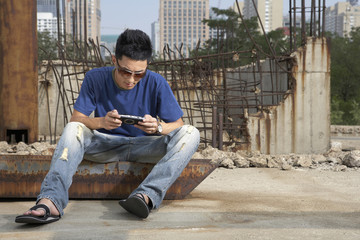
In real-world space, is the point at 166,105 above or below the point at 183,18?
below

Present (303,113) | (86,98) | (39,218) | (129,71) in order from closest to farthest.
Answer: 1. (39,218)
2. (129,71)
3. (86,98)
4. (303,113)

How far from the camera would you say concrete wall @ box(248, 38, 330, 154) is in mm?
7902

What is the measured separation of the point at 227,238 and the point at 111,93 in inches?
54.7

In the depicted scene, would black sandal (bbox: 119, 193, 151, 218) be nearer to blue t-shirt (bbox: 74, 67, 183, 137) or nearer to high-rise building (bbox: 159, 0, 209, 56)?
blue t-shirt (bbox: 74, 67, 183, 137)

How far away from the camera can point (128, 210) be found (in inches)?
118

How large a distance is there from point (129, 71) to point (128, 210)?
90 centimetres

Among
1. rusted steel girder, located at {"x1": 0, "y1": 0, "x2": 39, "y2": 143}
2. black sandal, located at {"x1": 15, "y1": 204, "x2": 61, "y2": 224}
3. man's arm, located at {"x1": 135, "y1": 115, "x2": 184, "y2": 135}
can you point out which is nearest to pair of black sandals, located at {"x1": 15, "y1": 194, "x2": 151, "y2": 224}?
black sandal, located at {"x1": 15, "y1": 204, "x2": 61, "y2": 224}

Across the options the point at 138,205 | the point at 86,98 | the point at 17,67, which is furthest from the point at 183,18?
the point at 138,205

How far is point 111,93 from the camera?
339cm

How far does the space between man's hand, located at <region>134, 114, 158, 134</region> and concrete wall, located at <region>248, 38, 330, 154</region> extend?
16.0ft

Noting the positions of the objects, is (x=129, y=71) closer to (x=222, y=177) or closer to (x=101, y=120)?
(x=101, y=120)

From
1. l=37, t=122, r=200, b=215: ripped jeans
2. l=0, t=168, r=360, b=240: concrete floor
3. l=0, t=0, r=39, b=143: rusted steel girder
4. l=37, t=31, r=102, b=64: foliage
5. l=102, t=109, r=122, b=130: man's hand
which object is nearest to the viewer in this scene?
l=0, t=168, r=360, b=240: concrete floor

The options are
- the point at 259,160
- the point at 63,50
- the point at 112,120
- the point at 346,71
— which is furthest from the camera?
the point at 346,71

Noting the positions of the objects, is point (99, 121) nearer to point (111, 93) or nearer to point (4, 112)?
point (111, 93)
